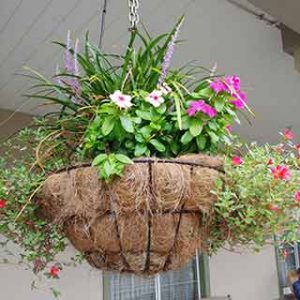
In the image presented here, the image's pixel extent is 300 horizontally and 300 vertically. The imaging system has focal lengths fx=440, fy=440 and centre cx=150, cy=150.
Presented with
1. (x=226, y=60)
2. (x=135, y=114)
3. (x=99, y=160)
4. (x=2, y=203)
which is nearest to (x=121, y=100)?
(x=135, y=114)

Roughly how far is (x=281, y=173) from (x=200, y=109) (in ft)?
0.81

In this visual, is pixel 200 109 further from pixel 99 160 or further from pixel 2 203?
pixel 2 203

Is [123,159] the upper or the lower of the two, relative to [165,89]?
lower

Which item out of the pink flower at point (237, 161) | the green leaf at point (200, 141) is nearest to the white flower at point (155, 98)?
the green leaf at point (200, 141)

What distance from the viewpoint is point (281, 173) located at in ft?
3.47

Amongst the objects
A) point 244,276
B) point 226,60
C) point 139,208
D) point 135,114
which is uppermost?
point 226,60

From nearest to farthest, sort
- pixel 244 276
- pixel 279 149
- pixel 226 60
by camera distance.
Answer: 1. pixel 279 149
2. pixel 226 60
3. pixel 244 276

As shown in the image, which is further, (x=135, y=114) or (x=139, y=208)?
(x=135, y=114)

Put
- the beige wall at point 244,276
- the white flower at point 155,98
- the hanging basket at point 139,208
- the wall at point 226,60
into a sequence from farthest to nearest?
1. the beige wall at point 244,276
2. the wall at point 226,60
3. the white flower at point 155,98
4. the hanging basket at point 139,208

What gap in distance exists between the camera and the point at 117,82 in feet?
3.77

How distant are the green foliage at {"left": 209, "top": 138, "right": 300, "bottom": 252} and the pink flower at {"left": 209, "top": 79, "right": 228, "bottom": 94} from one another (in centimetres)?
18

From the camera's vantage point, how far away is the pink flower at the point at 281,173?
1.05m

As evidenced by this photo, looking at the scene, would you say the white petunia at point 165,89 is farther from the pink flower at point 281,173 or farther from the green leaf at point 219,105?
the pink flower at point 281,173

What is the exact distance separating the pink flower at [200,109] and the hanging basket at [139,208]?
11cm
